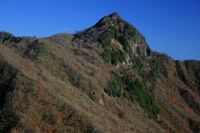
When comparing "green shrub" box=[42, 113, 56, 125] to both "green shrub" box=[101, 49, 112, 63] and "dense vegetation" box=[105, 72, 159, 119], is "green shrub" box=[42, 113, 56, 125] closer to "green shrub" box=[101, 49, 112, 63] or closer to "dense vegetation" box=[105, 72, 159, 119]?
"dense vegetation" box=[105, 72, 159, 119]

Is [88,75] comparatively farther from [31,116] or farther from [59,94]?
[31,116]

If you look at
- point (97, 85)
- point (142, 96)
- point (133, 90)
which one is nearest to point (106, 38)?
point (133, 90)

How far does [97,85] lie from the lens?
70.1 metres

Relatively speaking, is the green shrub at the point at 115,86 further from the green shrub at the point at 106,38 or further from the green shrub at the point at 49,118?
the green shrub at the point at 49,118

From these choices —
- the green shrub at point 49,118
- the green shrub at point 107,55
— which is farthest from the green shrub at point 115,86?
the green shrub at point 49,118

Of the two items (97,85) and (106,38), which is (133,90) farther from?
(106,38)

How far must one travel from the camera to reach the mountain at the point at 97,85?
148ft

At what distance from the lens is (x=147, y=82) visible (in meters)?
95.6

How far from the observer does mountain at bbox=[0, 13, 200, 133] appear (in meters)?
45.2

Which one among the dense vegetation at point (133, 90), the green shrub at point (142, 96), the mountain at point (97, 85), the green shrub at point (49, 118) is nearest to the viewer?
the green shrub at point (49, 118)

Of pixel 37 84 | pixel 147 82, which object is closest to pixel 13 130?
pixel 37 84

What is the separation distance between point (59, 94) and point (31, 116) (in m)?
7.71

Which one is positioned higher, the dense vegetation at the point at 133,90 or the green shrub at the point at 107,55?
the green shrub at the point at 107,55

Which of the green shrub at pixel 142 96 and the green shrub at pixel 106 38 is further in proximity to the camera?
the green shrub at pixel 106 38
